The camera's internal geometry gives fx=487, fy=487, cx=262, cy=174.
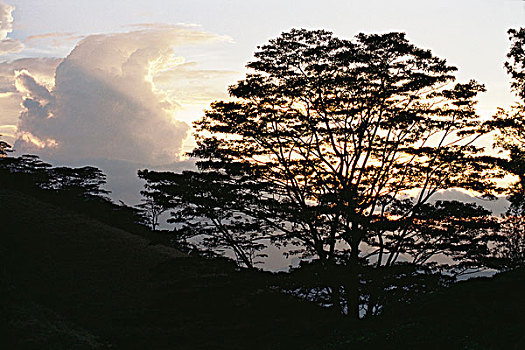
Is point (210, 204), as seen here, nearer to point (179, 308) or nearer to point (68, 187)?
point (179, 308)

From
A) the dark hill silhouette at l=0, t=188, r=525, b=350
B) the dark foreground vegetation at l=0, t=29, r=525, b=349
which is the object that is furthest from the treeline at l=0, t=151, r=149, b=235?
the dark foreground vegetation at l=0, t=29, r=525, b=349

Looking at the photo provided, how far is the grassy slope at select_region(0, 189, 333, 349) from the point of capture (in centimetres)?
1920

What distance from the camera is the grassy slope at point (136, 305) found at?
19.2m

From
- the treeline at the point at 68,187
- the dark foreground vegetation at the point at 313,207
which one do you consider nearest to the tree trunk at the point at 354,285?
the dark foreground vegetation at the point at 313,207

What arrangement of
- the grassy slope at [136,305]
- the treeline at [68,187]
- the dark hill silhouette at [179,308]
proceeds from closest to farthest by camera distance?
the dark hill silhouette at [179,308], the grassy slope at [136,305], the treeline at [68,187]

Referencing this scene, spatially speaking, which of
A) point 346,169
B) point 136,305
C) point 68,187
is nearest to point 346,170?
point 346,169

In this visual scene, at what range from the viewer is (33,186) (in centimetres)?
5394

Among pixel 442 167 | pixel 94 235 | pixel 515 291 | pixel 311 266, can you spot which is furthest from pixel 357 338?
pixel 94 235

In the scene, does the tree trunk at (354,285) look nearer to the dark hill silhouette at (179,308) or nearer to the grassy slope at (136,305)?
the dark hill silhouette at (179,308)

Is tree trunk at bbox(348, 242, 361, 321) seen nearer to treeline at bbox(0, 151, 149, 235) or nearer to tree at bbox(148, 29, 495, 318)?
tree at bbox(148, 29, 495, 318)

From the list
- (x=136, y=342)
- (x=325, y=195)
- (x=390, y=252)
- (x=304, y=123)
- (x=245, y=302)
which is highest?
(x=304, y=123)

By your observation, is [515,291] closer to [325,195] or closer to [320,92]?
[325,195]

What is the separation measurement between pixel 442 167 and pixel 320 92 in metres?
6.92

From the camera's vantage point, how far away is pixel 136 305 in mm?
24594
